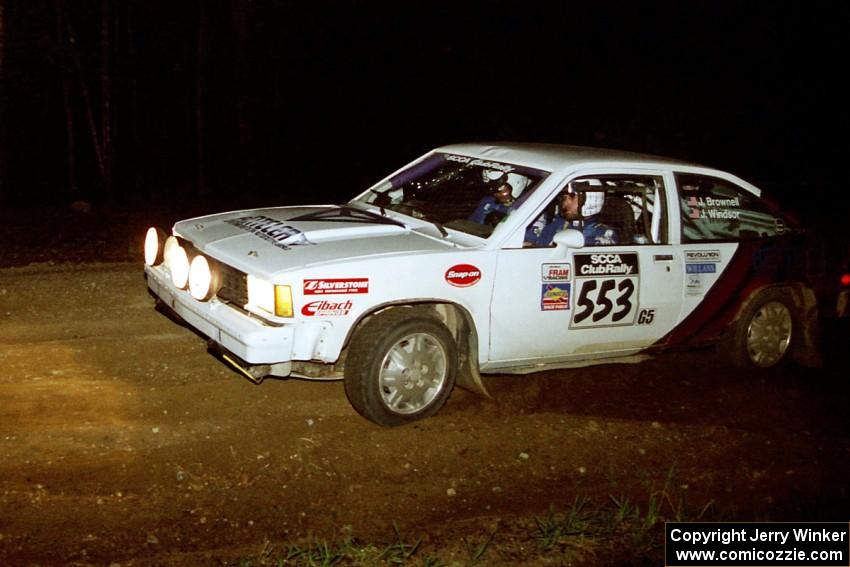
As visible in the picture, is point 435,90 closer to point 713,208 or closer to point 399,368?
point 713,208

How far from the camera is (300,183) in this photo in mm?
22594

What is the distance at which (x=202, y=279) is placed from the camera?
5.34 meters

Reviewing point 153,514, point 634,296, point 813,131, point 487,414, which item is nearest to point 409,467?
point 487,414

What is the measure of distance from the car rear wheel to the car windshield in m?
2.12

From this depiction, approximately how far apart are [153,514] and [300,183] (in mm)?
18837

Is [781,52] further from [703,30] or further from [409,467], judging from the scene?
[409,467]

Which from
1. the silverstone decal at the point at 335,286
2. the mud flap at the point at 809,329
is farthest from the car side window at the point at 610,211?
the mud flap at the point at 809,329

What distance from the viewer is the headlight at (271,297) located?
16.1ft

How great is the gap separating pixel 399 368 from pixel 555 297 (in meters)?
1.12

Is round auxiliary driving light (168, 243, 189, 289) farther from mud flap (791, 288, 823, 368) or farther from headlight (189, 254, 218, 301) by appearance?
mud flap (791, 288, 823, 368)

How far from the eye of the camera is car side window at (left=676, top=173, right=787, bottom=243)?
6.40 m

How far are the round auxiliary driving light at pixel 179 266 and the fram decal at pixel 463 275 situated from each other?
1.65 m

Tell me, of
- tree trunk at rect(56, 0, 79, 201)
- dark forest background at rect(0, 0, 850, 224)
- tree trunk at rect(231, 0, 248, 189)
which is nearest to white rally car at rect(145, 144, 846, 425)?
tree trunk at rect(231, 0, 248, 189)

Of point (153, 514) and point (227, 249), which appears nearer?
point (153, 514)
